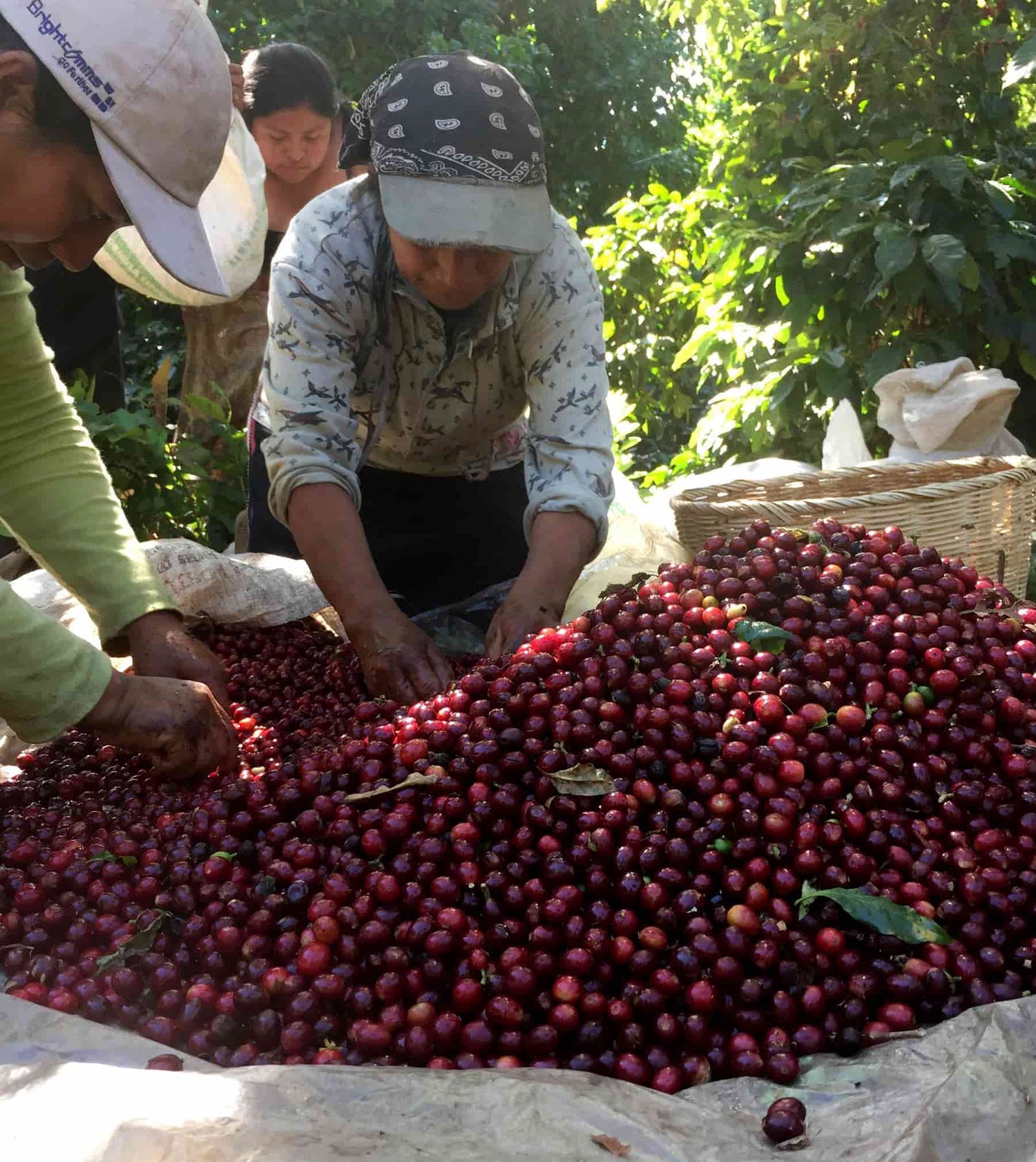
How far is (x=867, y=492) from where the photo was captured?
3236 millimetres

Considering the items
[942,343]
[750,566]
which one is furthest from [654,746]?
[942,343]

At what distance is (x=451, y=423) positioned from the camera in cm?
256

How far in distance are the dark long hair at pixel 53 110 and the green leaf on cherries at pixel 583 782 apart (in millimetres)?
1041

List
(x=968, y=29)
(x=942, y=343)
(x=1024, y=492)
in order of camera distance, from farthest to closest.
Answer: (x=968, y=29) < (x=942, y=343) < (x=1024, y=492)

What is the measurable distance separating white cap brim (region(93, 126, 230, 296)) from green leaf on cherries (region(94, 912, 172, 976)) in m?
0.85

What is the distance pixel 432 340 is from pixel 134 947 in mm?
1427

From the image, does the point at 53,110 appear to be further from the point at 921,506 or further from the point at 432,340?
the point at 921,506

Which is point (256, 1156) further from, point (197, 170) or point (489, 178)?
point (489, 178)

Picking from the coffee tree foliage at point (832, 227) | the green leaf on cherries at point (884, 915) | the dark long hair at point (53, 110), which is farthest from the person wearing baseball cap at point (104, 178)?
the coffee tree foliage at point (832, 227)

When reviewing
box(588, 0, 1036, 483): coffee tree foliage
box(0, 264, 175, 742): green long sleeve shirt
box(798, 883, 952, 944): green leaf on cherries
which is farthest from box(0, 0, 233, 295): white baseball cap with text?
box(588, 0, 1036, 483): coffee tree foliage

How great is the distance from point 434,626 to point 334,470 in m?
0.60

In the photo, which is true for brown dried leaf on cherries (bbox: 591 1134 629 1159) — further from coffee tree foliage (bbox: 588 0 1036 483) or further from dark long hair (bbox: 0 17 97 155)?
coffee tree foliage (bbox: 588 0 1036 483)

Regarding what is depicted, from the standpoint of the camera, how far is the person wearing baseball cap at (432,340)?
6.56ft

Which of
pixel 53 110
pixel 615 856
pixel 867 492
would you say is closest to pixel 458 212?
pixel 53 110
